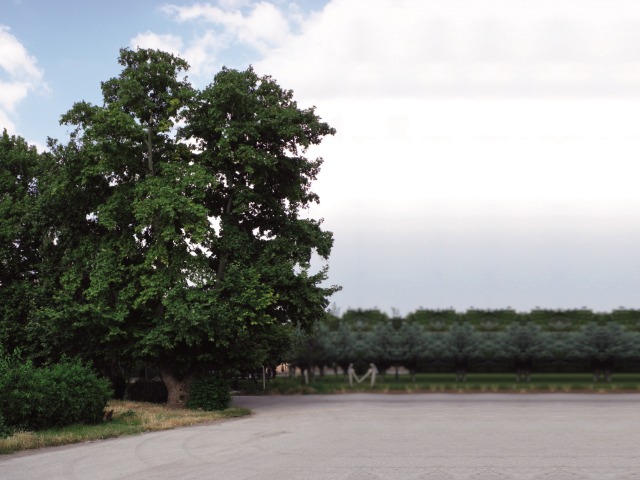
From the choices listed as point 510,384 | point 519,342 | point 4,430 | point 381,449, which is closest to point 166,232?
point 4,430

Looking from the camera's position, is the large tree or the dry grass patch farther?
the large tree

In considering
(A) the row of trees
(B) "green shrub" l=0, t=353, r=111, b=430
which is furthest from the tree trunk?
(B) "green shrub" l=0, t=353, r=111, b=430

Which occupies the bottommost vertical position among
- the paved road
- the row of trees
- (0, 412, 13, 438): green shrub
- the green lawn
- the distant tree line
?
the paved road

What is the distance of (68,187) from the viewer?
88.6 feet

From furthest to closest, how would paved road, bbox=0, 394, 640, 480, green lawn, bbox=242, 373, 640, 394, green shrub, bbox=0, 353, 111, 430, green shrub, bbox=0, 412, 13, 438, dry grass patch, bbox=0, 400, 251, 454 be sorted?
1. green lawn, bbox=242, 373, 640, 394
2. green shrub, bbox=0, 353, 111, 430
3. green shrub, bbox=0, 412, 13, 438
4. dry grass patch, bbox=0, 400, 251, 454
5. paved road, bbox=0, 394, 640, 480

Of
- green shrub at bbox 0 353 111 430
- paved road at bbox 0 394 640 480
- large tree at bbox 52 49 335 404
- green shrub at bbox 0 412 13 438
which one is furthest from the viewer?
large tree at bbox 52 49 335 404

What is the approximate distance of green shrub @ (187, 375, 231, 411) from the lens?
2628 cm

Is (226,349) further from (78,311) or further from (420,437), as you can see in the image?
(420,437)

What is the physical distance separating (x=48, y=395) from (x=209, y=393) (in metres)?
9.08

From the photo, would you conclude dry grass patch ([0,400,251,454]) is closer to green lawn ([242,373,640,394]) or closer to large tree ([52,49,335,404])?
large tree ([52,49,335,404])

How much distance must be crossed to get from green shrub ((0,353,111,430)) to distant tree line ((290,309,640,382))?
13.8 metres

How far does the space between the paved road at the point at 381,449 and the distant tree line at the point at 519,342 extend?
2.72 meters

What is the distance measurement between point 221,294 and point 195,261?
1.78 metres

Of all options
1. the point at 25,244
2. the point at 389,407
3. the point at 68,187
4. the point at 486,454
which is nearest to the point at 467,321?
the point at 389,407
